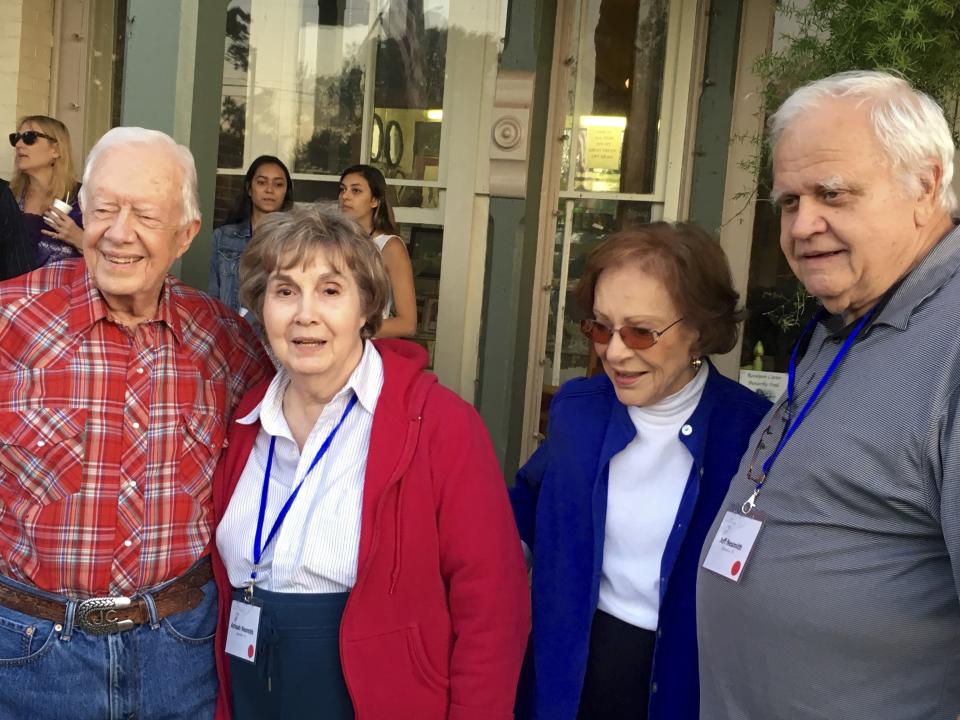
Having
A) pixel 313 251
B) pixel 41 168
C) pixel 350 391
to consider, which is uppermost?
pixel 41 168

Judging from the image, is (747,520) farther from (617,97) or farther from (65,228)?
(617,97)

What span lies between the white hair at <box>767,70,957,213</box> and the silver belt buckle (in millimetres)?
1682

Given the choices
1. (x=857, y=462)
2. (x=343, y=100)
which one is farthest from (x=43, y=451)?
(x=343, y=100)

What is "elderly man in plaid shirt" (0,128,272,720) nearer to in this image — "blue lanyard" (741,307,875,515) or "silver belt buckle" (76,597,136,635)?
"silver belt buckle" (76,597,136,635)

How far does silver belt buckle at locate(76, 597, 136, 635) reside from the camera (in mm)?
1835

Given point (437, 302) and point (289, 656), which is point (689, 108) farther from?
point (289, 656)

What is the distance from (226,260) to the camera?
4.31 metres

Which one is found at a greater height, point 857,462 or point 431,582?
point 857,462

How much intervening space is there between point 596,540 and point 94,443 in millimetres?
1083

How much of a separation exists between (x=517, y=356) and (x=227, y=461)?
9.80 feet

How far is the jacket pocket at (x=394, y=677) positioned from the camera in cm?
181

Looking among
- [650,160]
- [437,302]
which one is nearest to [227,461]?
[437,302]

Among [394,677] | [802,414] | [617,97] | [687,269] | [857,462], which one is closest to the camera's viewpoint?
[857,462]

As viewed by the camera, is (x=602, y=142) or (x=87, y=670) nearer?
(x=87, y=670)
